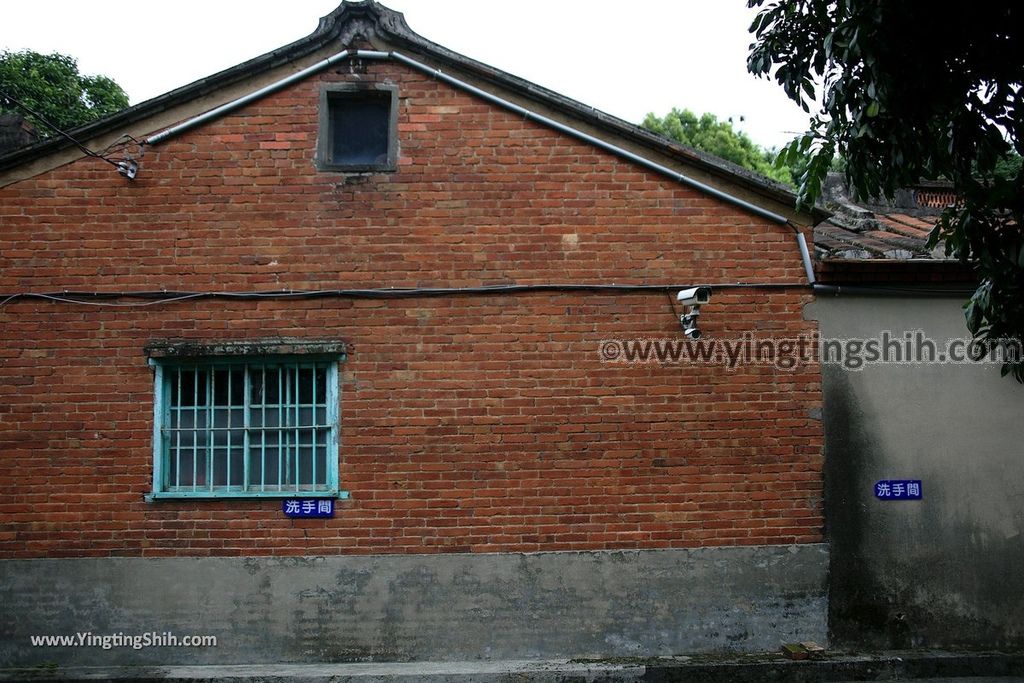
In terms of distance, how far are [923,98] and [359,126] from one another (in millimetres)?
4857

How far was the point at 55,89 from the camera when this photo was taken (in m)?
21.8

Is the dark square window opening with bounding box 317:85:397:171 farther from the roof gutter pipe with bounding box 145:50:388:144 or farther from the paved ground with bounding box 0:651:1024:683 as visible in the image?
the paved ground with bounding box 0:651:1024:683

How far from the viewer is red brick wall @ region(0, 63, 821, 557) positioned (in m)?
8.18

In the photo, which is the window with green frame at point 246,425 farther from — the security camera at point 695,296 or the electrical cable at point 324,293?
the security camera at point 695,296

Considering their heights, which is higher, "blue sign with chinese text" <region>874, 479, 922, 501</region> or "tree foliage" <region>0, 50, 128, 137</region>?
"tree foliage" <region>0, 50, 128, 137</region>

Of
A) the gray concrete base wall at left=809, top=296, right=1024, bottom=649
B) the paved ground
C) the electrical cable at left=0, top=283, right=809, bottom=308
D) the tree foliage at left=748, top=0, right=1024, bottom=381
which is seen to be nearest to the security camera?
the electrical cable at left=0, top=283, right=809, bottom=308

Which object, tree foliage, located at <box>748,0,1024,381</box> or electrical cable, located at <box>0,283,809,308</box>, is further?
electrical cable, located at <box>0,283,809,308</box>

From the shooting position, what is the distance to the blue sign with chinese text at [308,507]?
8.12 meters

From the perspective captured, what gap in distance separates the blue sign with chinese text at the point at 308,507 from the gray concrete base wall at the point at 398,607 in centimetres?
38

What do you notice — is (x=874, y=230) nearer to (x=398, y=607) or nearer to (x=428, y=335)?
(x=428, y=335)

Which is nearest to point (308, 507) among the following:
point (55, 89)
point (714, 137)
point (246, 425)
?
point (246, 425)

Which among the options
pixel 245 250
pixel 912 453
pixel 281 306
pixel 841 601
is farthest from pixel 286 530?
pixel 912 453

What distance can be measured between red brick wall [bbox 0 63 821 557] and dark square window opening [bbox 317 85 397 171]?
0.13m

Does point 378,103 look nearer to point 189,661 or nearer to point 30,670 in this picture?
point 189,661
